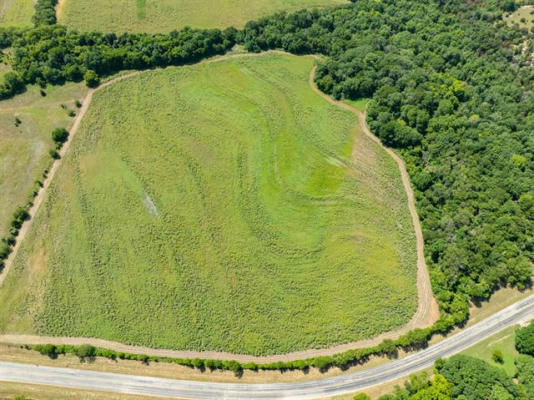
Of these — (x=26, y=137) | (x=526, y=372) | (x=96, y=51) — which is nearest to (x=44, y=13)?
(x=96, y=51)

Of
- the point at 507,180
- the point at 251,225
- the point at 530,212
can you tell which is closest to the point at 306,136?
the point at 251,225

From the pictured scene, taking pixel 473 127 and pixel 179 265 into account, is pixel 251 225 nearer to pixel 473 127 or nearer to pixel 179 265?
pixel 179 265

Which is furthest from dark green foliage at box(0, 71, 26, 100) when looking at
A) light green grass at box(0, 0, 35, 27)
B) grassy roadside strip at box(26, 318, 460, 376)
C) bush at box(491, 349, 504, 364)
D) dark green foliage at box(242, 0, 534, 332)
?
bush at box(491, 349, 504, 364)

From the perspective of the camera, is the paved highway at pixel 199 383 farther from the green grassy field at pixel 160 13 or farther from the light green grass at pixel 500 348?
the green grassy field at pixel 160 13

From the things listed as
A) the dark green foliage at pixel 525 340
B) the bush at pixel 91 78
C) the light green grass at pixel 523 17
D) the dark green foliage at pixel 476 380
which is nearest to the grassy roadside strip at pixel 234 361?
the dark green foliage at pixel 476 380

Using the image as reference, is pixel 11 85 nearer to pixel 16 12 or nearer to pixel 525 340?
pixel 16 12

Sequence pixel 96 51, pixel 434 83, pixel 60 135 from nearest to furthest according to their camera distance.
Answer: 1. pixel 60 135
2. pixel 434 83
3. pixel 96 51
